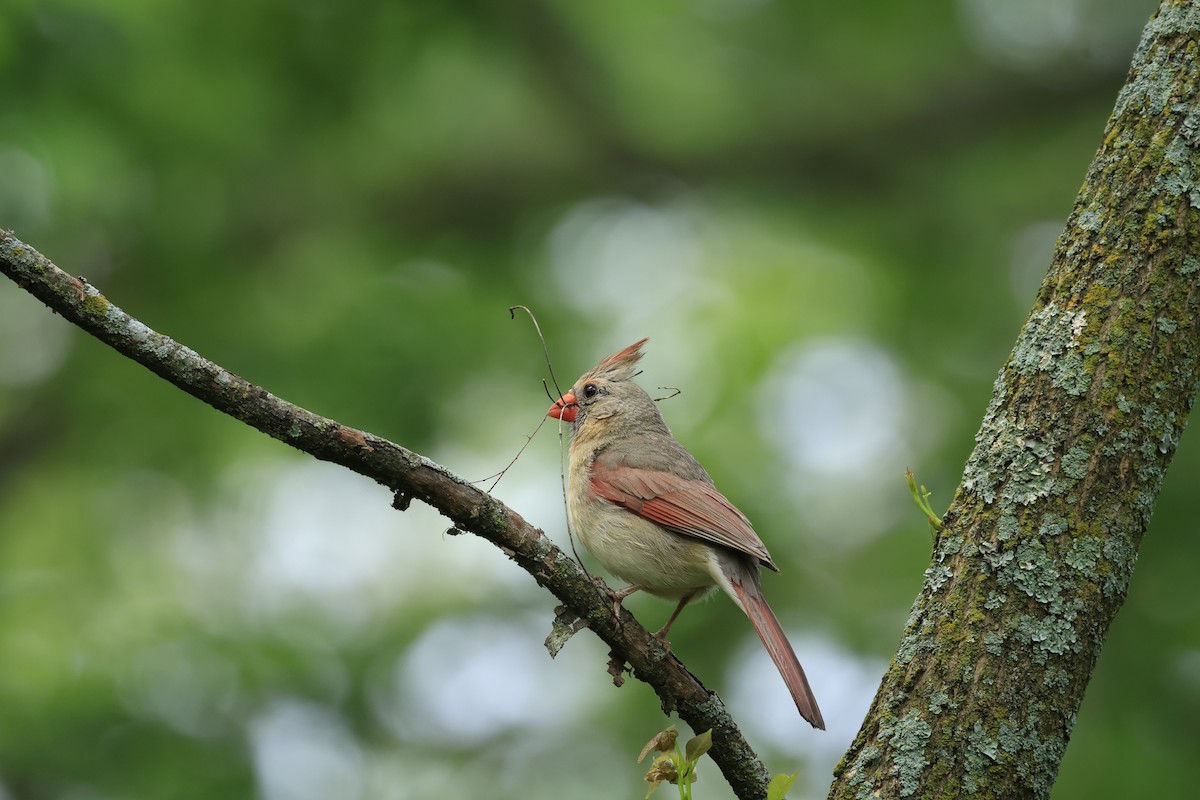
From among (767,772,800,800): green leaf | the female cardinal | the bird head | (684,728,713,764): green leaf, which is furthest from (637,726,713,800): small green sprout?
the bird head

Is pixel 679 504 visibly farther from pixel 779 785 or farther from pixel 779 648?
pixel 779 785

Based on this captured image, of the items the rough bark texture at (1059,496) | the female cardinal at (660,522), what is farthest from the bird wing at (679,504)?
the rough bark texture at (1059,496)

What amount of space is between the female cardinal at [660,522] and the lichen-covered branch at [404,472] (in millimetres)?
612

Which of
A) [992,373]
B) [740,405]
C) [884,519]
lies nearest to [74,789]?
[740,405]

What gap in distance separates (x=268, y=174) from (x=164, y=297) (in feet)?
3.43

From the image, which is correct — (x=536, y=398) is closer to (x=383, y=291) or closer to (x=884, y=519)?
(x=383, y=291)

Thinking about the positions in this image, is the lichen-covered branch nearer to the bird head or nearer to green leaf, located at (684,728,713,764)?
green leaf, located at (684,728,713,764)

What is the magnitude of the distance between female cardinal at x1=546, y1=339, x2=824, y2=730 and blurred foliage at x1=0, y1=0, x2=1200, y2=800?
1.51m

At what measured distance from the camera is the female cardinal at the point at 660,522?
4293 millimetres

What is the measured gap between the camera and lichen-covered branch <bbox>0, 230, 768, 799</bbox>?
95.2 inches

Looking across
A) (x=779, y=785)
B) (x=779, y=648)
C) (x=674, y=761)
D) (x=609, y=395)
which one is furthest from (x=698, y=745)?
(x=609, y=395)

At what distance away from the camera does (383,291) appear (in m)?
7.10

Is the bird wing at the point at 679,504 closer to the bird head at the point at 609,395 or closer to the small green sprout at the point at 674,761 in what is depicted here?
the bird head at the point at 609,395

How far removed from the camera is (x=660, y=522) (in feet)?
14.8
